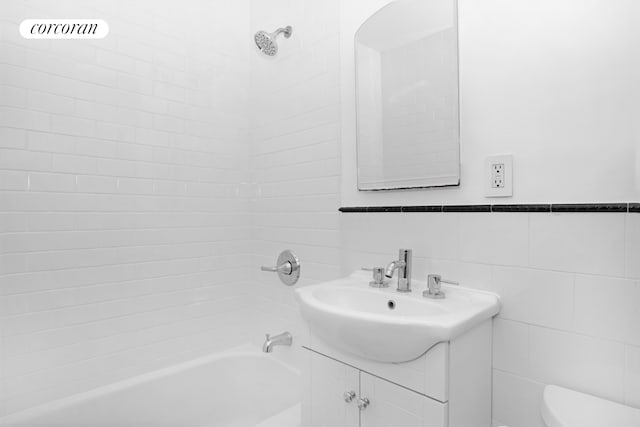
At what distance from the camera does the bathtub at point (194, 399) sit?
4.97 ft

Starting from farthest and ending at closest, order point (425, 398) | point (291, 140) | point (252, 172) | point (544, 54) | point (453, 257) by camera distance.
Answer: point (252, 172) < point (291, 140) < point (453, 257) < point (544, 54) < point (425, 398)

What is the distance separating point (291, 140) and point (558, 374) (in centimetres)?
142

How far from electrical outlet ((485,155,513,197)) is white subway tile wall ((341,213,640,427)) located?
73mm

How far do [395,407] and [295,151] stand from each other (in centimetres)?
123

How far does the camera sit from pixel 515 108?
113 centimetres

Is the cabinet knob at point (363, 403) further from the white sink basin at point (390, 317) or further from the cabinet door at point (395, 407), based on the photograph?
the white sink basin at point (390, 317)

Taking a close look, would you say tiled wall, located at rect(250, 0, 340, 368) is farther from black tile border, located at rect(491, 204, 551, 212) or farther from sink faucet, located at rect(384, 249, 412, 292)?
black tile border, located at rect(491, 204, 551, 212)

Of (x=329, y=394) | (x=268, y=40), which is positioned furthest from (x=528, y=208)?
(x=268, y=40)

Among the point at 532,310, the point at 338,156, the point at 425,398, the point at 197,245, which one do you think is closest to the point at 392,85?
the point at 338,156

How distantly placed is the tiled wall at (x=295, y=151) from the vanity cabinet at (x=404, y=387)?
53 cm

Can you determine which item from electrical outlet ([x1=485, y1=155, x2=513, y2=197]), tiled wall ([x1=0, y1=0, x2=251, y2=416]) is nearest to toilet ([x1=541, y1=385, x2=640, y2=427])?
electrical outlet ([x1=485, y1=155, x2=513, y2=197])

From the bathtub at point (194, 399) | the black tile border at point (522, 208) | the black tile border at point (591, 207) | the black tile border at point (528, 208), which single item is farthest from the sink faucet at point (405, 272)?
the bathtub at point (194, 399)

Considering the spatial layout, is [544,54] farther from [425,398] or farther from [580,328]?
[425,398]

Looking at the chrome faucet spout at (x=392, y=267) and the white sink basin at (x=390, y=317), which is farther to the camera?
the chrome faucet spout at (x=392, y=267)
